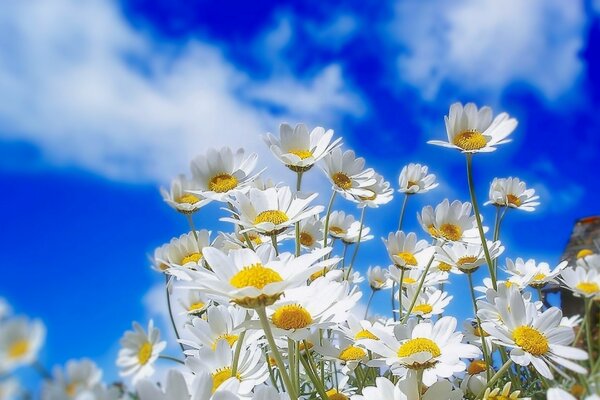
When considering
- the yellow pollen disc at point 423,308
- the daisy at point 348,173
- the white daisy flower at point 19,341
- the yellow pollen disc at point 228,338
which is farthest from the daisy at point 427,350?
the white daisy flower at point 19,341

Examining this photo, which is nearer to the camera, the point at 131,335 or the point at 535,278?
the point at 131,335

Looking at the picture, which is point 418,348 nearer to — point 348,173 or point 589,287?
point 589,287

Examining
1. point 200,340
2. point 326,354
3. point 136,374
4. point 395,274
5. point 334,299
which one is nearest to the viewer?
point 136,374

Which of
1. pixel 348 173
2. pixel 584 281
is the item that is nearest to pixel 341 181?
pixel 348 173

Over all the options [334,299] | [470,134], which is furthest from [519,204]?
[334,299]

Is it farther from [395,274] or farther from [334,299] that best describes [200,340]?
[395,274]

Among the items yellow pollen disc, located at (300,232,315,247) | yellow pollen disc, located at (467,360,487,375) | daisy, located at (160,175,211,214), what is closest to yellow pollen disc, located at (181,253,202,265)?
daisy, located at (160,175,211,214)
